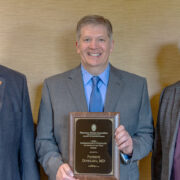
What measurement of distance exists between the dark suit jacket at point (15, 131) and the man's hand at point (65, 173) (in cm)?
22

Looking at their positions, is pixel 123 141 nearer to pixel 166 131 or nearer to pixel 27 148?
pixel 166 131

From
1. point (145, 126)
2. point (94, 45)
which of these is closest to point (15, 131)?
point (94, 45)

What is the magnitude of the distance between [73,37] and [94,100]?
688 mm

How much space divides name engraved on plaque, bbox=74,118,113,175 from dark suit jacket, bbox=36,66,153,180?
8.5 inches

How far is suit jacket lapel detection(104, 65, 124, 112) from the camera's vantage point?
5.76 ft

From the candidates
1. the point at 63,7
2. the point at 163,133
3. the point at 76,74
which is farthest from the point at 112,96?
the point at 63,7

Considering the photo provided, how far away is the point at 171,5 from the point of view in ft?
7.25

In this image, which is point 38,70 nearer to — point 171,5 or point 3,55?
point 3,55

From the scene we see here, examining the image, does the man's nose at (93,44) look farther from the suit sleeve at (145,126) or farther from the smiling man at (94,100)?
the suit sleeve at (145,126)

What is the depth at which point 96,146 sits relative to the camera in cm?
154

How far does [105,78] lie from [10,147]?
2.37ft

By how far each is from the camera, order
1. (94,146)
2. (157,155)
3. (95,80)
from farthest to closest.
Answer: (157,155) → (95,80) → (94,146)

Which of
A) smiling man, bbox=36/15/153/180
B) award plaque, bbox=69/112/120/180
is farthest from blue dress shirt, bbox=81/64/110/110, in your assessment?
award plaque, bbox=69/112/120/180

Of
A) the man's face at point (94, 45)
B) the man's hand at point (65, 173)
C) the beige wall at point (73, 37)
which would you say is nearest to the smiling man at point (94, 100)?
the man's face at point (94, 45)
